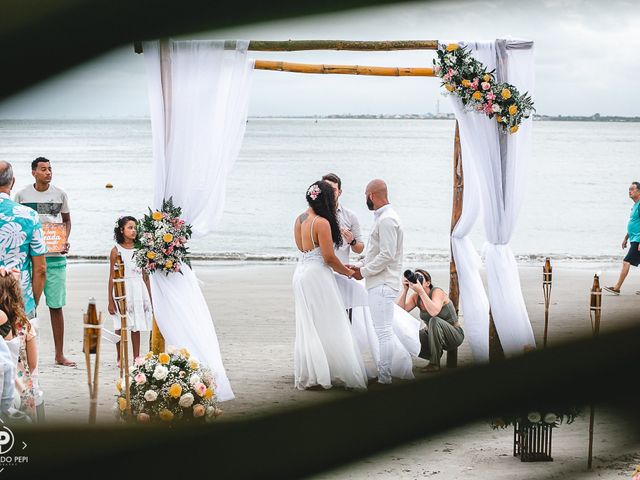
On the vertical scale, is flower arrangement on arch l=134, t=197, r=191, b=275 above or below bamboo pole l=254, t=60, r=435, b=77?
below

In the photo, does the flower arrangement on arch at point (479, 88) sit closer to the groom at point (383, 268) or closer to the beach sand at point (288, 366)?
the groom at point (383, 268)

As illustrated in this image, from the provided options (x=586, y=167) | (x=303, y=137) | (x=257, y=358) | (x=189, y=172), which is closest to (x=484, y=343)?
(x=257, y=358)

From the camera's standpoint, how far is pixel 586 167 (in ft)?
196

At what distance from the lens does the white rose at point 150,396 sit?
4992 millimetres

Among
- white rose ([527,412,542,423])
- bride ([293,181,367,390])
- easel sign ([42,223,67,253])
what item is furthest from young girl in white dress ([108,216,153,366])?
white rose ([527,412,542,423])

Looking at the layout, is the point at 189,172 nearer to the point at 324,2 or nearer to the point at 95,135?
the point at 324,2

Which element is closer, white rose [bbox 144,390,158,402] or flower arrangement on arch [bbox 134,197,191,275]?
white rose [bbox 144,390,158,402]

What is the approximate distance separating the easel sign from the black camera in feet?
8.93

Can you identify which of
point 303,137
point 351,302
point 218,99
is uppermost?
point 303,137

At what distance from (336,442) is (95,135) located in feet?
345

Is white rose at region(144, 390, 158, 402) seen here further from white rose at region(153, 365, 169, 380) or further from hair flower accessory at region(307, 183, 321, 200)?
hair flower accessory at region(307, 183, 321, 200)

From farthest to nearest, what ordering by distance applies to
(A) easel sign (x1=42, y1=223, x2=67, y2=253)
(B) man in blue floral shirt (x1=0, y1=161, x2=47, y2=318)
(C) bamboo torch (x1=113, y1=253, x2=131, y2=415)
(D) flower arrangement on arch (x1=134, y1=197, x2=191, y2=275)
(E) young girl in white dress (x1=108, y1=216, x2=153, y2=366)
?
(E) young girl in white dress (x1=108, y1=216, x2=153, y2=366) < (A) easel sign (x1=42, y1=223, x2=67, y2=253) < (D) flower arrangement on arch (x1=134, y1=197, x2=191, y2=275) < (B) man in blue floral shirt (x1=0, y1=161, x2=47, y2=318) < (C) bamboo torch (x1=113, y1=253, x2=131, y2=415)

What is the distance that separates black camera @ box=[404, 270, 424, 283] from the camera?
7230 millimetres

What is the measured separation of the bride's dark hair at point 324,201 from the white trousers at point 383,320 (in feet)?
2.02
